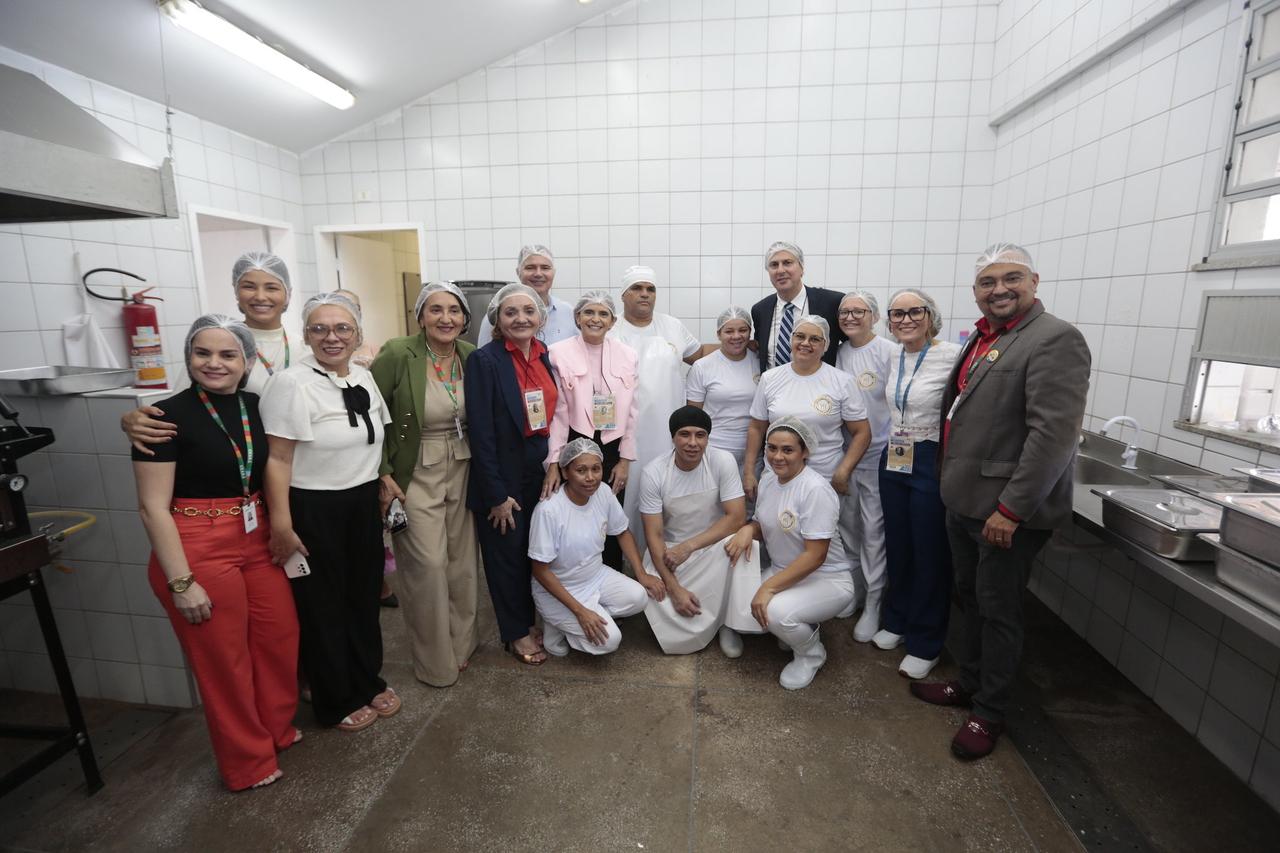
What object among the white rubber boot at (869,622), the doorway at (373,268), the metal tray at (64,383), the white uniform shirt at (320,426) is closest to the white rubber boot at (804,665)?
the white rubber boot at (869,622)

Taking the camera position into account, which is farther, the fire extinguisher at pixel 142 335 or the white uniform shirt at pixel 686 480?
the fire extinguisher at pixel 142 335

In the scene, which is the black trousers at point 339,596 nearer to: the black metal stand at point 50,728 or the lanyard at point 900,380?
the black metal stand at point 50,728

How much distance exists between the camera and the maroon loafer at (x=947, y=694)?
7.62 ft

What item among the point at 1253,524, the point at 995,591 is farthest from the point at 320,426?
the point at 1253,524

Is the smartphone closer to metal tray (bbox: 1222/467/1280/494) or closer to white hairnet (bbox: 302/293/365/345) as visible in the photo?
white hairnet (bbox: 302/293/365/345)

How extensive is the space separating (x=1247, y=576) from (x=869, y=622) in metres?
1.53

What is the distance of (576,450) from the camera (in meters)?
2.47

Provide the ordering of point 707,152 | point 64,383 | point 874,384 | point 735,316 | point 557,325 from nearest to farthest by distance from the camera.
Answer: point 64,383 < point 874,384 < point 735,316 < point 557,325 < point 707,152

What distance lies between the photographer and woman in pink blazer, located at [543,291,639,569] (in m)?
2.65

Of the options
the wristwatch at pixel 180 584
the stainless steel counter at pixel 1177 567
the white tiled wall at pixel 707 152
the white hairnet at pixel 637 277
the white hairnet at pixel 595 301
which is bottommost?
the wristwatch at pixel 180 584

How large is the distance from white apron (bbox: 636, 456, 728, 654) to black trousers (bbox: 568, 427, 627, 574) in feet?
0.79

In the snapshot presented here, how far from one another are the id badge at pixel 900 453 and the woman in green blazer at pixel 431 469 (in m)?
1.81

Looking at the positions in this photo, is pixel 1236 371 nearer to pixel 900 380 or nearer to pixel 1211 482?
pixel 1211 482

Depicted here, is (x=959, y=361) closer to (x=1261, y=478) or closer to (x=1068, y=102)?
(x=1261, y=478)
